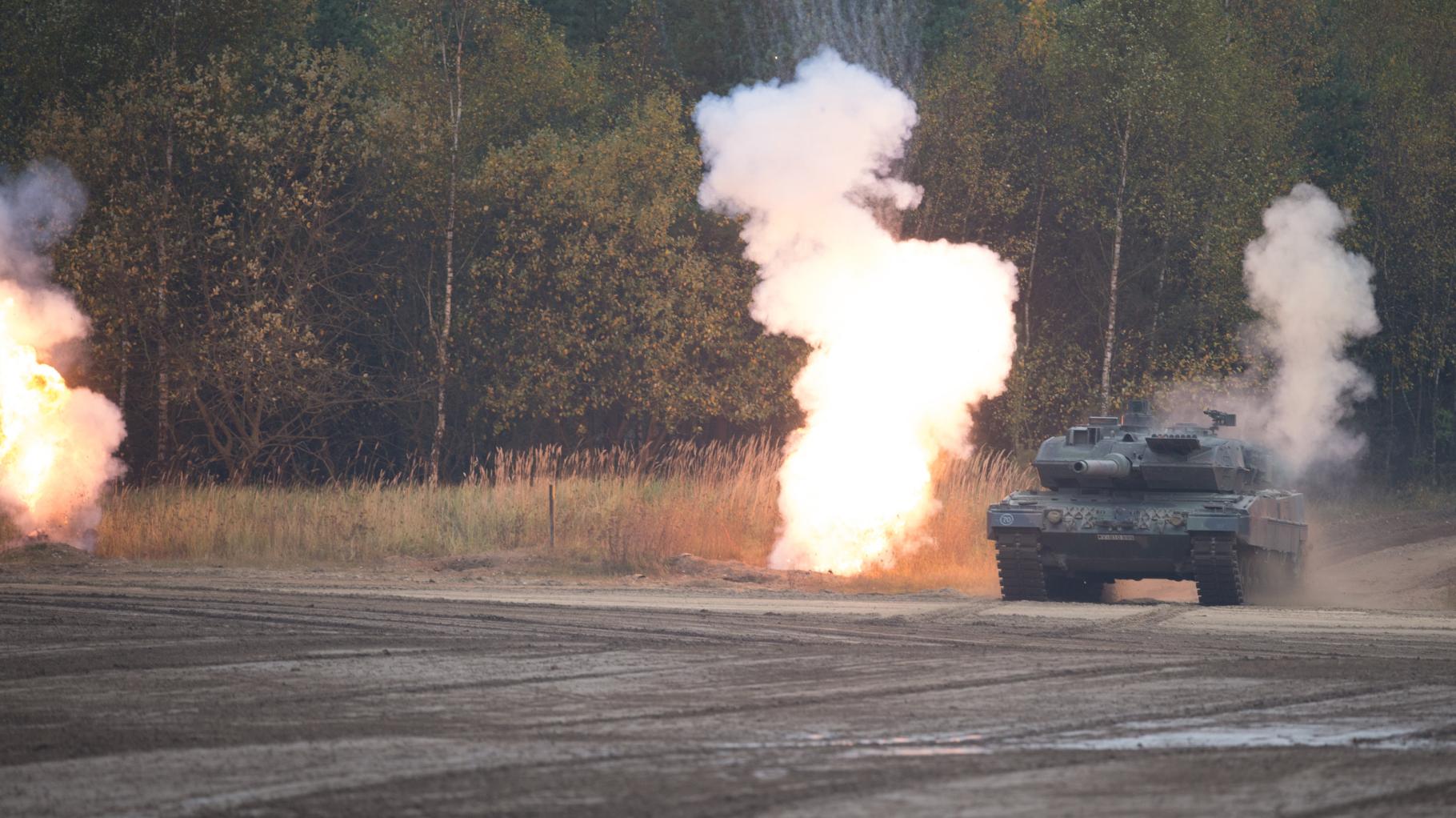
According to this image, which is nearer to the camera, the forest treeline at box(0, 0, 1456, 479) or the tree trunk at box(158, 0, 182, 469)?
the tree trunk at box(158, 0, 182, 469)

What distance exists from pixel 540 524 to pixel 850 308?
5.35 metres

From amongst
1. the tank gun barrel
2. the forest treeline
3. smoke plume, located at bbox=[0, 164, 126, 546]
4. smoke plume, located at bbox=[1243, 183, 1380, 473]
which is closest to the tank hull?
the tank gun barrel

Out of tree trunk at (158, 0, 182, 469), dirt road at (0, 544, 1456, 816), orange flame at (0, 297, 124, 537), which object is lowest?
dirt road at (0, 544, 1456, 816)

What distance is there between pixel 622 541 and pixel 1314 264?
2415 centimetres

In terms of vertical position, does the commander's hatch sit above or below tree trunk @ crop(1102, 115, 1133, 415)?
below

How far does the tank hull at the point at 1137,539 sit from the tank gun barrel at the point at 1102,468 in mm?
293

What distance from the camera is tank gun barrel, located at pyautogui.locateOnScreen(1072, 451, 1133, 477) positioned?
20.4 meters

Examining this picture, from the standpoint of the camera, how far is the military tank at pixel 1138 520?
19562 mm

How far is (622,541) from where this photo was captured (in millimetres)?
23391

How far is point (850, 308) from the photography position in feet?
77.7

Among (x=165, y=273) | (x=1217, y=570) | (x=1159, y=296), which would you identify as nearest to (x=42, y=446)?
(x=165, y=273)

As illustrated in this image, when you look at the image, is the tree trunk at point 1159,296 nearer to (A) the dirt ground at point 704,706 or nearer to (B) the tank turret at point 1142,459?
(B) the tank turret at point 1142,459

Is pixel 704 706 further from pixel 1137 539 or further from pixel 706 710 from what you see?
pixel 1137 539

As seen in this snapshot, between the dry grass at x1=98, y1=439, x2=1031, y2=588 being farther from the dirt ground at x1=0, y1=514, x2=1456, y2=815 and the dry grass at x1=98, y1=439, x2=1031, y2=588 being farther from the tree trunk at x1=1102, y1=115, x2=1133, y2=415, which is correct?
the tree trunk at x1=1102, y1=115, x2=1133, y2=415
